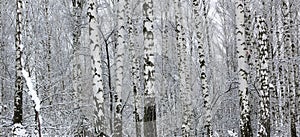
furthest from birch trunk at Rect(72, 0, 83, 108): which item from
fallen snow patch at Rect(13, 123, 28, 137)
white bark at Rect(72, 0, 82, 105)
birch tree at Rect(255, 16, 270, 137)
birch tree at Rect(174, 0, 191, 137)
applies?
birch tree at Rect(255, 16, 270, 137)

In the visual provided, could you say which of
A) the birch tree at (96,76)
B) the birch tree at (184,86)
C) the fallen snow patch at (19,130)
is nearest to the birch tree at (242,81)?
the birch tree at (184,86)

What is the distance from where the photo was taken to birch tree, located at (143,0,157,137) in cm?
891

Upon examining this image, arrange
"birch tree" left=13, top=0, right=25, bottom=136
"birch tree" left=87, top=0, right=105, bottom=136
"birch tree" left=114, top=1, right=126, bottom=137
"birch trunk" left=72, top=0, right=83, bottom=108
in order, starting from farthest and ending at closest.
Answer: "birch trunk" left=72, top=0, right=83, bottom=108 → "birch tree" left=114, top=1, right=126, bottom=137 → "birch tree" left=13, top=0, right=25, bottom=136 → "birch tree" left=87, top=0, right=105, bottom=136

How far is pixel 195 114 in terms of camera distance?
1802 cm

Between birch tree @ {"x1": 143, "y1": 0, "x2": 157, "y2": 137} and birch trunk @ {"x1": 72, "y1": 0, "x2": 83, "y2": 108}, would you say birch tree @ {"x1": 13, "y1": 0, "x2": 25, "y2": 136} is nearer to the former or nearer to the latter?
birch trunk @ {"x1": 72, "y1": 0, "x2": 83, "y2": 108}

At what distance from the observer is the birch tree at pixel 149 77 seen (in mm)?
8906

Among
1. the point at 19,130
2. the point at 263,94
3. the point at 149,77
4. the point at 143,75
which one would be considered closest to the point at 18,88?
the point at 19,130

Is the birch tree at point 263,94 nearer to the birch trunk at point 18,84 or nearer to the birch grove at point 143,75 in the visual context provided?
the birch grove at point 143,75

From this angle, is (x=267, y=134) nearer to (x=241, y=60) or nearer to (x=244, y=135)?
(x=244, y=135)

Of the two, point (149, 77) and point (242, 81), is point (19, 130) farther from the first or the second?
point (242, 81)

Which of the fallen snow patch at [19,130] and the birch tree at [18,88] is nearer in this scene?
the fallen snow patch at [19,130]

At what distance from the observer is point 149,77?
914 centimetres

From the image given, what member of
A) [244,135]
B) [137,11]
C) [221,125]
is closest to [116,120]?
[244,135]

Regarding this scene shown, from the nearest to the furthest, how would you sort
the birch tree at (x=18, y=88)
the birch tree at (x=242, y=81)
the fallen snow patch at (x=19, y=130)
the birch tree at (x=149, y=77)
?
the birch tree at (x=149, y=77)
the birch tree at (x=242, y=81)
the fallen snow patch at (x=19, y=130)
the birch tree at (x=18, y=88)
